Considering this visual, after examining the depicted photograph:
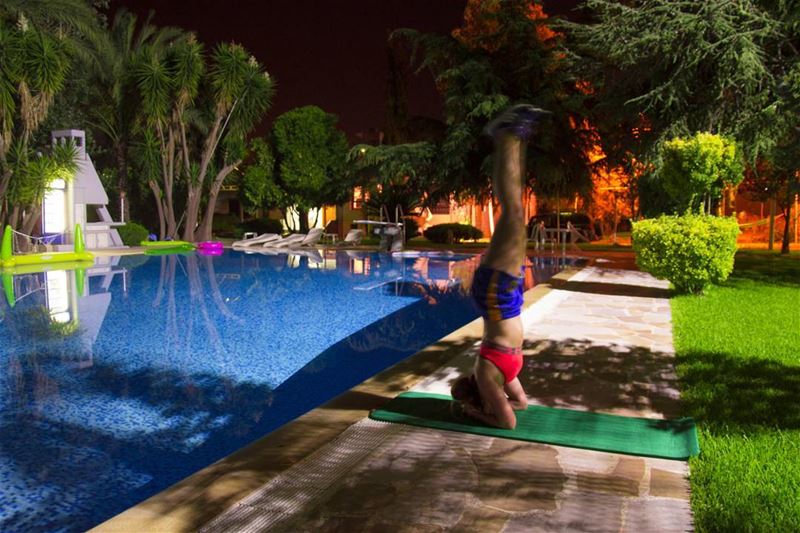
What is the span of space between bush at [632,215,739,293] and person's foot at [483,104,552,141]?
266 inches

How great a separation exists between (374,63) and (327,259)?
1556 centimetres

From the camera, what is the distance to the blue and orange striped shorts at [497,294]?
415 centimetres

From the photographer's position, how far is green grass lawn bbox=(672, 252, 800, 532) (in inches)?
127

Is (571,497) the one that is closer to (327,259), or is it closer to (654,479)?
(654,479)

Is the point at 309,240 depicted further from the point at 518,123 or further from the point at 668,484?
the point at 668,484

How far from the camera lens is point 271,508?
10.4 ft

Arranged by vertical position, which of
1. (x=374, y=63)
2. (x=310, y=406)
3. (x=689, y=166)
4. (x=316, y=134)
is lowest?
(x=310, y=406)

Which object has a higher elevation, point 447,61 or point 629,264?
point 447,61

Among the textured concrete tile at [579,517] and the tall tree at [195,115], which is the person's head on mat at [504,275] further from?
the tall tree at [195,115]

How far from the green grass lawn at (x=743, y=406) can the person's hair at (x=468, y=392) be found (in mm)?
1332

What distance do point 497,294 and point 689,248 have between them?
22.5ft

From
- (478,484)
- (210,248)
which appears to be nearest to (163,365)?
(478,484)

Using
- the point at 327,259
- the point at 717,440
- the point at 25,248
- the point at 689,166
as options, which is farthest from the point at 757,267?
the point at 25,248

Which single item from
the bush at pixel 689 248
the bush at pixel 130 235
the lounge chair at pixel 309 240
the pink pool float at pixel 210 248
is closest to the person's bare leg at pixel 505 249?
the bush at pixel 689 248
